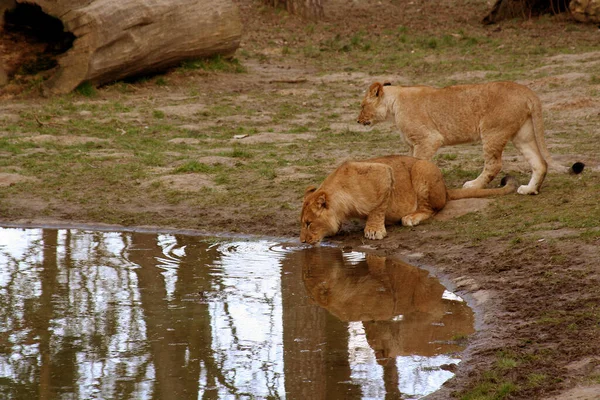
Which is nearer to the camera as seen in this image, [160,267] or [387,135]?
[160,267]

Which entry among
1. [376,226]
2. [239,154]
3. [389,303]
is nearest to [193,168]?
[239,154]

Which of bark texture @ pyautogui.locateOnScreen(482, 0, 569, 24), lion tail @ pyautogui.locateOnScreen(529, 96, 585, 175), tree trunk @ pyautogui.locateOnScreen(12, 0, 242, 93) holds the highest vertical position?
bark texture @ pyautogui.locateOnScreen(482, 0, 569, 24)

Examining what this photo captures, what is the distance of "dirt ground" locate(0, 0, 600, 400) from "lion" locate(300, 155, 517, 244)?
0.16 meters

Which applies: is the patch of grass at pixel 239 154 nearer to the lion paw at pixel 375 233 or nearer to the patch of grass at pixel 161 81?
the lion paw at pixel 375 233

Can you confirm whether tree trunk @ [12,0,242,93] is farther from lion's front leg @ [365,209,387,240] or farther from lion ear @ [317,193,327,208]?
lion's front leg @ [365,209,387,240]

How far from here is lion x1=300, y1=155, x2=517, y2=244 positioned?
8.06 metres

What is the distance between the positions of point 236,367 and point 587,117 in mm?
8383

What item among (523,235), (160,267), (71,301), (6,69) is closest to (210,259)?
(160,267)

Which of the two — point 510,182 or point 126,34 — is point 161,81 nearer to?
point 126,34

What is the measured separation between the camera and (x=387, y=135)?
12219 mm

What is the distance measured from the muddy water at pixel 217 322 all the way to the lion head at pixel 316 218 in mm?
121

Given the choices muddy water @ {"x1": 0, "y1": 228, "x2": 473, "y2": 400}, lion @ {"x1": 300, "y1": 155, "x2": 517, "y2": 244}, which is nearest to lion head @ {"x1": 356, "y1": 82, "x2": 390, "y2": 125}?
lion @ {"x1": 300, "y1": 155, "x2": 517, "y2": 244}

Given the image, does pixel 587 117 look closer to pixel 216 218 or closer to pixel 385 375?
pixel 216 218

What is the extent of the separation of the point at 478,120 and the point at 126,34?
258 inches
